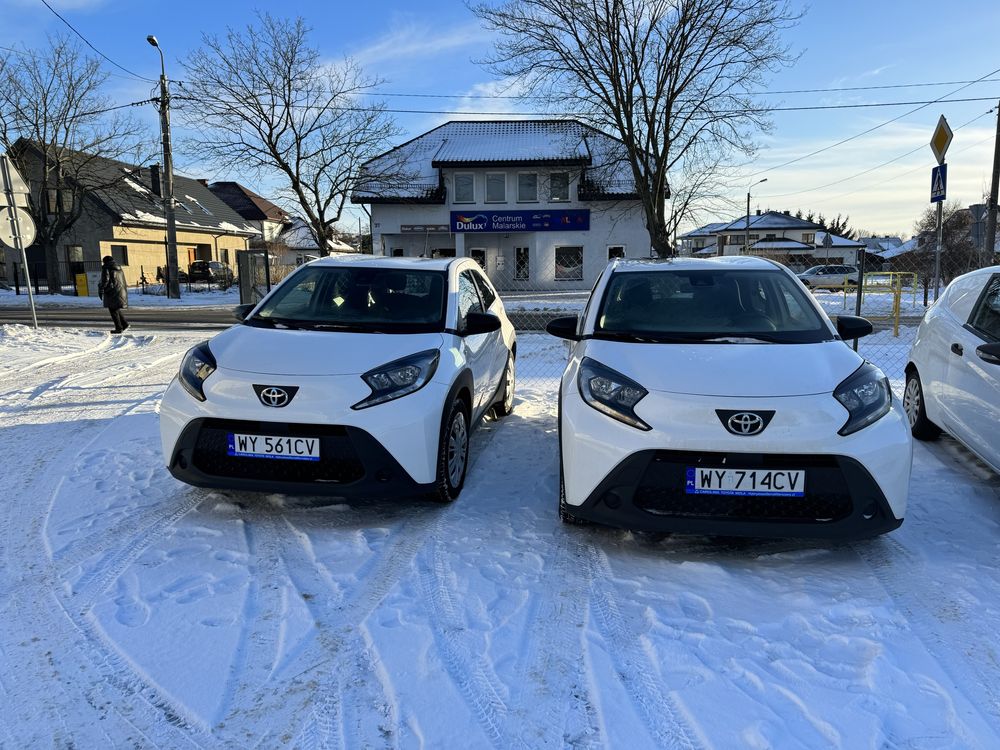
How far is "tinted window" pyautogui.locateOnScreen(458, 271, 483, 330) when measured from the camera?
4785 mm

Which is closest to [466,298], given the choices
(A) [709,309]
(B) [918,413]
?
(A) [709,309]

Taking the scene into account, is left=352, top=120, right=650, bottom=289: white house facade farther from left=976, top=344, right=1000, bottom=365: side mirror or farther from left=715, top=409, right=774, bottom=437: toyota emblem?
left=715, top=409, right=774, bottom=437: toyota emblem

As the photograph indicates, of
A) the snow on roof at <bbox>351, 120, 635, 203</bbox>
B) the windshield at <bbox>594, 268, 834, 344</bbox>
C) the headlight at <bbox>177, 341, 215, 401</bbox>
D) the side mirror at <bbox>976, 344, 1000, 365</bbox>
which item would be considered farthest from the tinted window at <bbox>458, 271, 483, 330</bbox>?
the snow on roof at <bbox>351, 120, 635, 203</bbox>

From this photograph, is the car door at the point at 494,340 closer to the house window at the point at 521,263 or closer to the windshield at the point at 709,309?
the windshield at the point at 709,309

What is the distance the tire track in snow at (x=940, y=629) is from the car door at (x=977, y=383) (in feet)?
3.67

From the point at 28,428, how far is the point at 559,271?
29.5m

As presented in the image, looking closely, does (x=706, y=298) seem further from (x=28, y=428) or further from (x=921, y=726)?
(x=28, y=428)

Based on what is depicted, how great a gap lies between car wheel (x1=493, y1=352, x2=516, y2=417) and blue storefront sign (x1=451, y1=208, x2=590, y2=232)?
27.3 meters

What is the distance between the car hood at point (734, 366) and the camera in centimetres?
324

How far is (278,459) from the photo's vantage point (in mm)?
3621

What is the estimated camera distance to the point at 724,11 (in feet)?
66.5

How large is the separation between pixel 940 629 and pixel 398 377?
283cm

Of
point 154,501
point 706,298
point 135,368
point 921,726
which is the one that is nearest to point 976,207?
point 706,298

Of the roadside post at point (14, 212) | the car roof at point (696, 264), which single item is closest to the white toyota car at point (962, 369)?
the car roof at point (696, 264)
